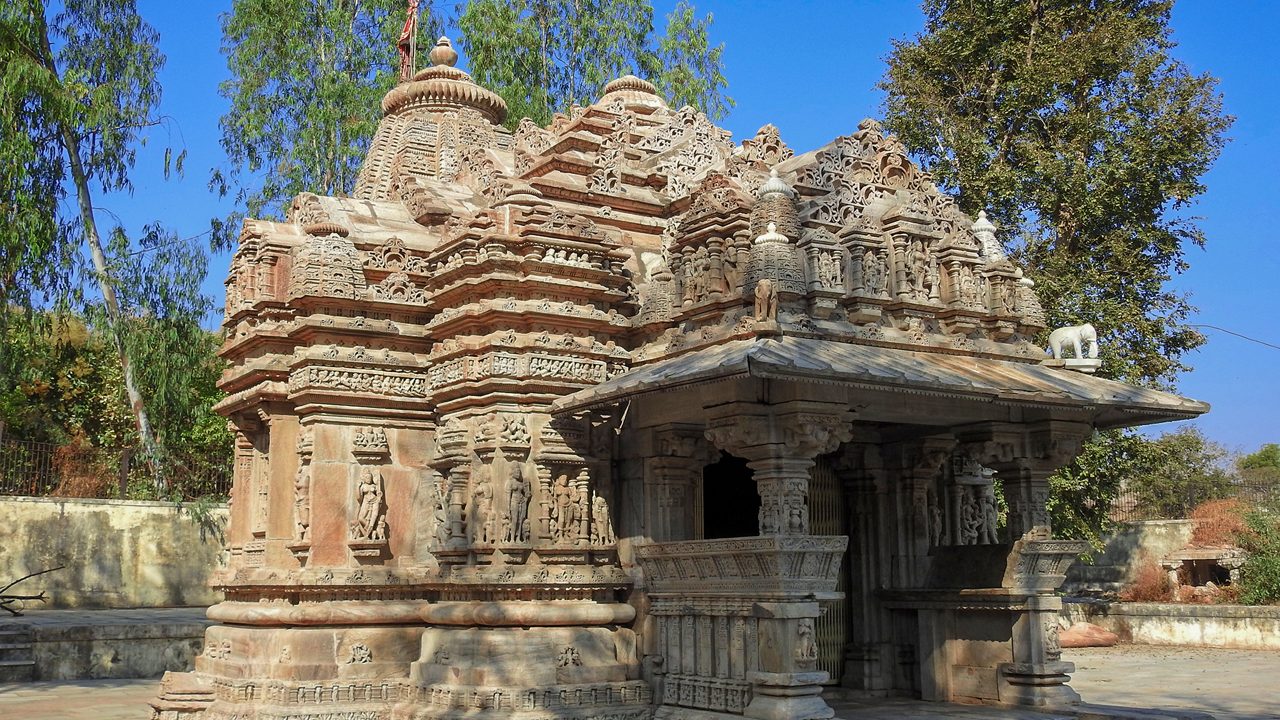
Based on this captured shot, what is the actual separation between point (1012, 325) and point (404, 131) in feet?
25.9

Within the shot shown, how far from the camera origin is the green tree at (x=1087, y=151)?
19875 mm

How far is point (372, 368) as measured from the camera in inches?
441

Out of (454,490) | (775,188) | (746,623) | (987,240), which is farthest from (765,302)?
(987,240)

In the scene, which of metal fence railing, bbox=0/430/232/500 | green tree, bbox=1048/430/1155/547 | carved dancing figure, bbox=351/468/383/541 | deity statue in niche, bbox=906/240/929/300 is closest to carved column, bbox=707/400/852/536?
deity statue in niche, bbox=906/240/929/300

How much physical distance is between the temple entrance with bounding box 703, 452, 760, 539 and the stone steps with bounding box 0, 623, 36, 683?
911 centimetres

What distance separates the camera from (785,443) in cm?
885

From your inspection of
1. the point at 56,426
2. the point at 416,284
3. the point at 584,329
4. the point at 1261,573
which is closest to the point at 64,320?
the point at 56,426

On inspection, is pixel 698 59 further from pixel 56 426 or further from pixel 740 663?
pixel 740 663

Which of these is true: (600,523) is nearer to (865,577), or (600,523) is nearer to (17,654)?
(865,577)

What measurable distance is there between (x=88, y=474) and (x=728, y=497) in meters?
20.3

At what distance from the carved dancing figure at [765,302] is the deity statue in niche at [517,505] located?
2487mm

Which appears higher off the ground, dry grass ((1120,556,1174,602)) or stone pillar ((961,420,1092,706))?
stone pillar ((961,420,1092,706))

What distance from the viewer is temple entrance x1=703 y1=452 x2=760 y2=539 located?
12008mm

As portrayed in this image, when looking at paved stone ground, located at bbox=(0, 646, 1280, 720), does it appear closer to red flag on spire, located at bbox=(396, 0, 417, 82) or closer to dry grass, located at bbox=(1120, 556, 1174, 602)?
dry grass, located at bbox=(1120, 556, 1174, 602)
